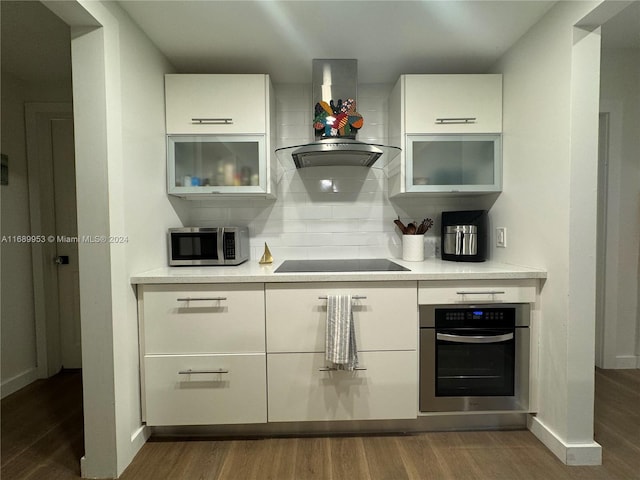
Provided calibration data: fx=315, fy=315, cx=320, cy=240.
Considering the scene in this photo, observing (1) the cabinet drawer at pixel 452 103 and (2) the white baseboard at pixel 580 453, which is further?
(1) the cabinet drawer at pixel 452 103

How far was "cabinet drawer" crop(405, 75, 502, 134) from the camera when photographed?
2.00 meters

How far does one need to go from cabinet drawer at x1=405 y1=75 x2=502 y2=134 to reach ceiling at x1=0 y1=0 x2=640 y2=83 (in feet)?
0.55

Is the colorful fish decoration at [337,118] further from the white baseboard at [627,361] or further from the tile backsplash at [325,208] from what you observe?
the white baseboard at [627,361]

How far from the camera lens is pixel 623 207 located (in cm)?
233

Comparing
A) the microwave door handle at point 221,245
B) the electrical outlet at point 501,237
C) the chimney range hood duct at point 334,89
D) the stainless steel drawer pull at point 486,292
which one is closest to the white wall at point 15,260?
the microwave door handle at point 221,245

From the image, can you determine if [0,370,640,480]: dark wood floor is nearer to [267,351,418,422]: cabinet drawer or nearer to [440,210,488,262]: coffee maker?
[267,351,418,422]: cabinet drawer

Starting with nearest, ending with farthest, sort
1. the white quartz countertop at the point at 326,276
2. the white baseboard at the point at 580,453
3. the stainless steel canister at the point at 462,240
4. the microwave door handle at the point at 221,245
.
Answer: the white baseboard at the point at 580,453
the white quartz countertop at the point at 326,276
the microwave door handle at the point at 221,245
the stainless steel canister at the point at 462,240

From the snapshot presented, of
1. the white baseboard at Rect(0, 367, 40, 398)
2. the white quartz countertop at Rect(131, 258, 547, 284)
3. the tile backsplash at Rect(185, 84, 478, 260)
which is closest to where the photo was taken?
the white quartz countertop at Rect(131, 258, 547, 284)

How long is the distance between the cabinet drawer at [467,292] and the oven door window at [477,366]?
0.18m

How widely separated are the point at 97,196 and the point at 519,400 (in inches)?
92.3

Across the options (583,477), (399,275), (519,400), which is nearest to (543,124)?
(399,275)

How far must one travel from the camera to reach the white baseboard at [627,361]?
2395 millimetres

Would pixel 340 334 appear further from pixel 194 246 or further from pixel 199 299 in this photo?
pixel 194 246

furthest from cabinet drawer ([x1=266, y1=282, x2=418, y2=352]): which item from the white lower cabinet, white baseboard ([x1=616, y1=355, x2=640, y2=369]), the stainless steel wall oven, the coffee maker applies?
white baseboard ([x1=616, y1=355, x2=640, y2=369])
